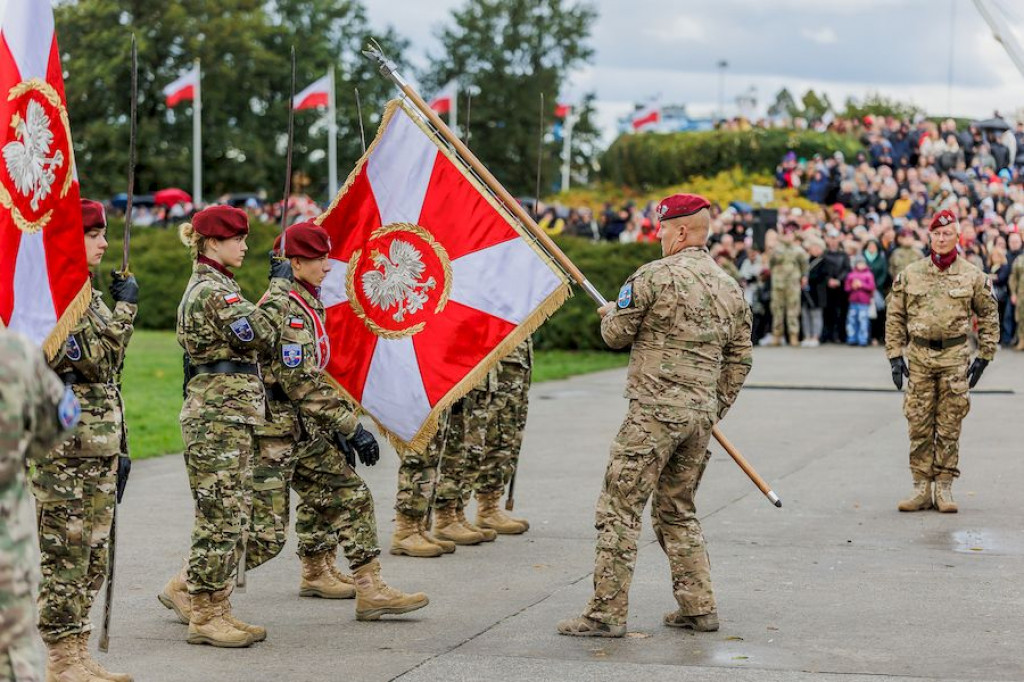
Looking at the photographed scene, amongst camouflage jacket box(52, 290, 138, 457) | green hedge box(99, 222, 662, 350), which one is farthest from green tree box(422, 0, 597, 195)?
camouflage jacket box(52, 290, 138, 457)

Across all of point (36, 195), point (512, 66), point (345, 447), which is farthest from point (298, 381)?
point (512, 66)

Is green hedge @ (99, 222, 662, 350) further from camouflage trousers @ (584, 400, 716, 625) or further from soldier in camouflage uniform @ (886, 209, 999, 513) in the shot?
camouflage trousers @ (584, 400, 716, 625)

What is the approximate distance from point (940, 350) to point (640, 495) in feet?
14.3

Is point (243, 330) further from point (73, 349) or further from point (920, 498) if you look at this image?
point (920, 498)

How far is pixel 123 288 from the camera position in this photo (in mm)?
6348

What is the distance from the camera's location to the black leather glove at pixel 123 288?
6.31 metres

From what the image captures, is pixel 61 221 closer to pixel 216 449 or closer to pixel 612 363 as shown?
pixel 216 449

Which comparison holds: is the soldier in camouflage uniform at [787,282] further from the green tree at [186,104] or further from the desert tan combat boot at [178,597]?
the green tree at [186,104]

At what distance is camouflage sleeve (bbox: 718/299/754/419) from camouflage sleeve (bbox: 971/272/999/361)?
12.7 feet

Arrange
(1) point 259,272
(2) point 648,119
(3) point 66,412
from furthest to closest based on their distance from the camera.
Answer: (2) point 648,119 < (1) point 259,272 < (3) point 66,412

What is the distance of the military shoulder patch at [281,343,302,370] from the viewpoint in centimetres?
730

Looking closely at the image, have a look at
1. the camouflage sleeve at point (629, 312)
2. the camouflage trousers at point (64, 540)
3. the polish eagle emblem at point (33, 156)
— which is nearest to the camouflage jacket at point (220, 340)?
the camouflage trousers at point (64, 540)

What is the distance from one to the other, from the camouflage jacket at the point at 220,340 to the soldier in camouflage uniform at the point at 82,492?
0.50 metres

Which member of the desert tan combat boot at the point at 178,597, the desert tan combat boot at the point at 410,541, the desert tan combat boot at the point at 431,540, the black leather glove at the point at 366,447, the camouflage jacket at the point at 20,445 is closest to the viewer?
the camouflage jacket at the point at 20,445
